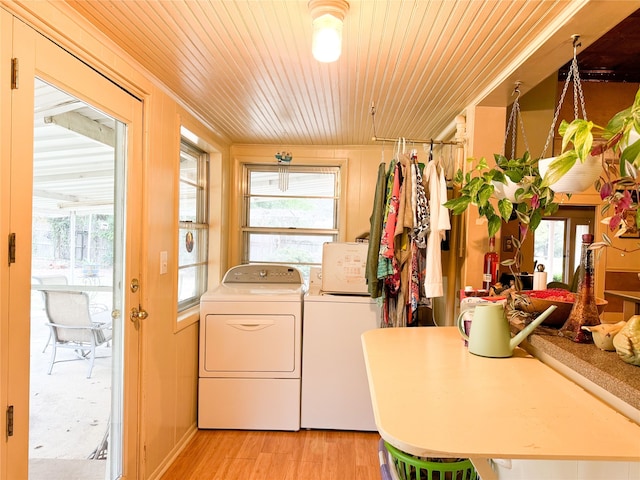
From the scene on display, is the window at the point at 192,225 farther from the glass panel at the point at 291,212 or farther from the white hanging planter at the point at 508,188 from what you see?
the white hanging planter at the point at 508,188

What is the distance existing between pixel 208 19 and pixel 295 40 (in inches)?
13.7

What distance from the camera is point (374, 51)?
167cm

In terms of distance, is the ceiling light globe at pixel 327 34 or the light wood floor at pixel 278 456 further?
the light wood floor at pixel 278 456

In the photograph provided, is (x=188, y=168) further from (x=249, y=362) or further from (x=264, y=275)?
(x=249, y=362)

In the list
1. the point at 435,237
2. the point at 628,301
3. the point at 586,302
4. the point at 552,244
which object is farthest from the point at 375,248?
the point at 628,301

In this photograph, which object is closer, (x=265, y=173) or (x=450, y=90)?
(x=450, y=90)

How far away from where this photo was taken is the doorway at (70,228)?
4.06 feet

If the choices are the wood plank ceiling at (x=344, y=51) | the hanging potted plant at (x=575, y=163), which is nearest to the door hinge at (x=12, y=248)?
the wood plank ceiling at (x=344, y=51)

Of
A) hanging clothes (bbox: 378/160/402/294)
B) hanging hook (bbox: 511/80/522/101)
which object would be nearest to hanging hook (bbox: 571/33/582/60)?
hanging hook (bbox: 511/80/522/101)

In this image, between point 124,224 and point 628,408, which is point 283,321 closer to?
point 124,224

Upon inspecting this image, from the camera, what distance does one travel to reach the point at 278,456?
2.42 meters

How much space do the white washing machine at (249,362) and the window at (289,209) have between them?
97cm

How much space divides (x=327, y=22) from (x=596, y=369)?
1.33 meters

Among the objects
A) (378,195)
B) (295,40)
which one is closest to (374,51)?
(295,40)
